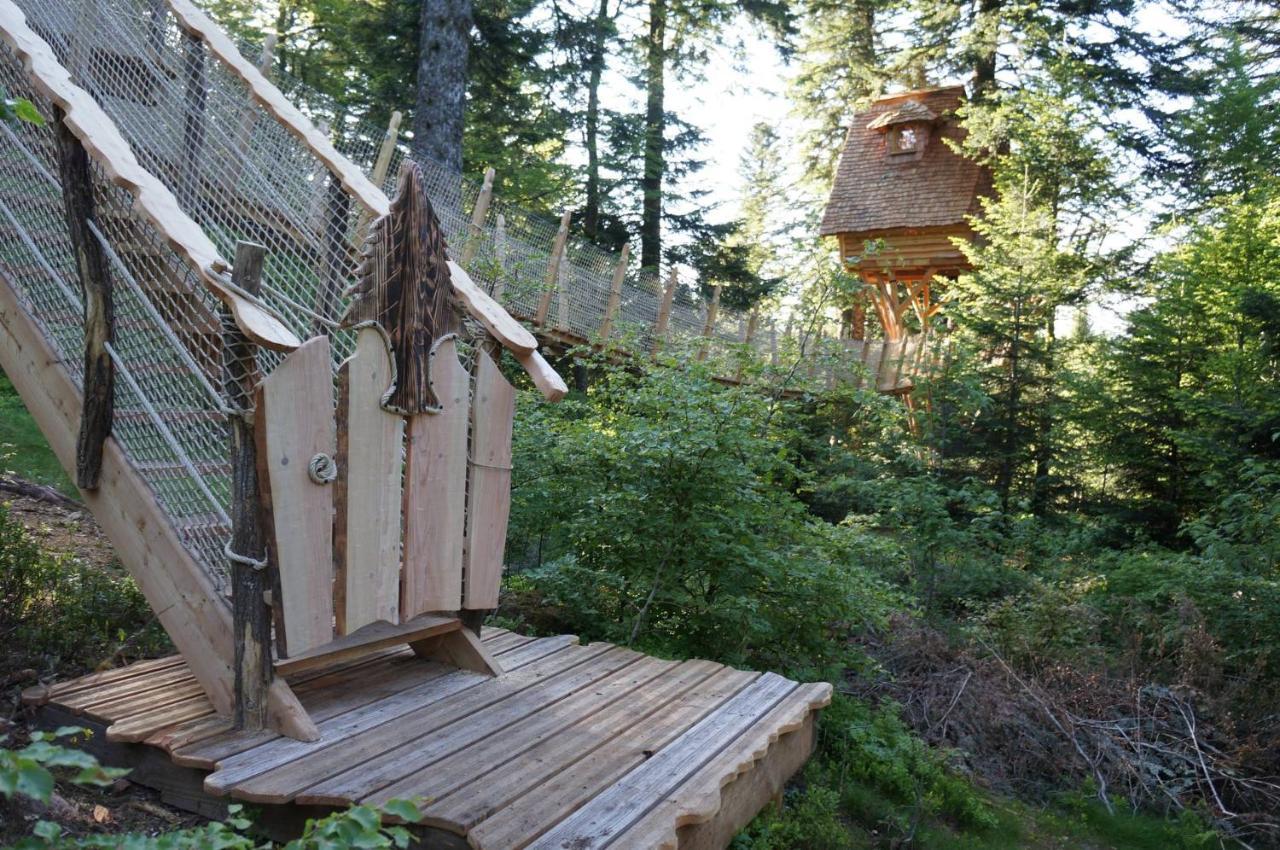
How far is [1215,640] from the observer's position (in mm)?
6578

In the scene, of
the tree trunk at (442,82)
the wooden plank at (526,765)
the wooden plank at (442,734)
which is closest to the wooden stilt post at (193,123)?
the wooden plank at (442,734)

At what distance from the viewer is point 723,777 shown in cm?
323

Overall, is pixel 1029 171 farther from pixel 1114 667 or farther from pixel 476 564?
pixel 476 564

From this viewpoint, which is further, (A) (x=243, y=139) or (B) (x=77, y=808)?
(A) (x=243, y=139)

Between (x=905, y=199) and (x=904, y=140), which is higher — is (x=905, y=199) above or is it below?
below

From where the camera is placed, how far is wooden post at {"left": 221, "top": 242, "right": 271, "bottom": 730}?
9.85 ft

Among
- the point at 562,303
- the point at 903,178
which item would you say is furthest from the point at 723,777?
the point at 903,178

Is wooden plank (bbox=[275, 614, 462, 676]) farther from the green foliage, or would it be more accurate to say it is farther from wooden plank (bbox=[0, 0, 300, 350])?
the green foliage

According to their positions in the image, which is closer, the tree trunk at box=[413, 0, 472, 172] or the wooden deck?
the wooden deck

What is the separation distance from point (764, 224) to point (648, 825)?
1368 inches

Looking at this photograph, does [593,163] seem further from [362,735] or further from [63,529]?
[362,735]

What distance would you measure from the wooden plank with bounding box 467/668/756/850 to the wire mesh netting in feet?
4.45

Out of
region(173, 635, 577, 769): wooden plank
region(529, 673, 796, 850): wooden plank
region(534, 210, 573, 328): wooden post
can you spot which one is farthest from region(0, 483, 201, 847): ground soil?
region(534, 210, 573, 328): wooden post

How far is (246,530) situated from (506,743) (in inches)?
43.8
